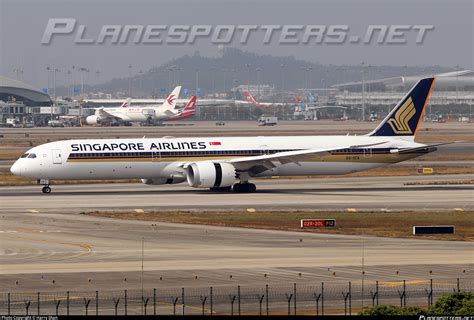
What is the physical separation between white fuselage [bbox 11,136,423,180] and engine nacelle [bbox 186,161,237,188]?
5.44 feet

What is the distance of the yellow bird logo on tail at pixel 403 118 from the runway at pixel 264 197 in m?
4.99

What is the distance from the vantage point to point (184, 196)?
84.1m

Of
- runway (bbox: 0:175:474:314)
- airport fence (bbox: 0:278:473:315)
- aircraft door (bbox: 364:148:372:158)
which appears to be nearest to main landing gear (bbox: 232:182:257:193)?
runway (bbox: 0:175:474:314)

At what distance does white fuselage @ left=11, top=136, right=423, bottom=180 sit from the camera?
85.4m

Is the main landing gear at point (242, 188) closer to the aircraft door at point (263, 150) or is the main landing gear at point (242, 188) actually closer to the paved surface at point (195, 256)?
the aircraft door at point (263, 150)

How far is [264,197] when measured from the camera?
274 ft

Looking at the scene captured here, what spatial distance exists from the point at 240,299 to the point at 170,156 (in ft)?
147

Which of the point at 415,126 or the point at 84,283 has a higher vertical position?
the point at 415,126

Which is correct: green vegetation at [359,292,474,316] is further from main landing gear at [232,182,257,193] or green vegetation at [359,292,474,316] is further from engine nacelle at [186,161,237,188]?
main landing gear at [232,182,257,193]

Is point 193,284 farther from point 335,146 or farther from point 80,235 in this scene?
point 335,146

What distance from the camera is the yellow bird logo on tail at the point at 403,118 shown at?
92.9 meters

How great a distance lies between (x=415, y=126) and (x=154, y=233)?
37550 mm

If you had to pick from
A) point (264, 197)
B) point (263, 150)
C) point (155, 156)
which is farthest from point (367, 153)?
point (155, 156)

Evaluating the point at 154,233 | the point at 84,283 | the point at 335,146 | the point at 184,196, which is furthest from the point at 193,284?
the point at 335,146
